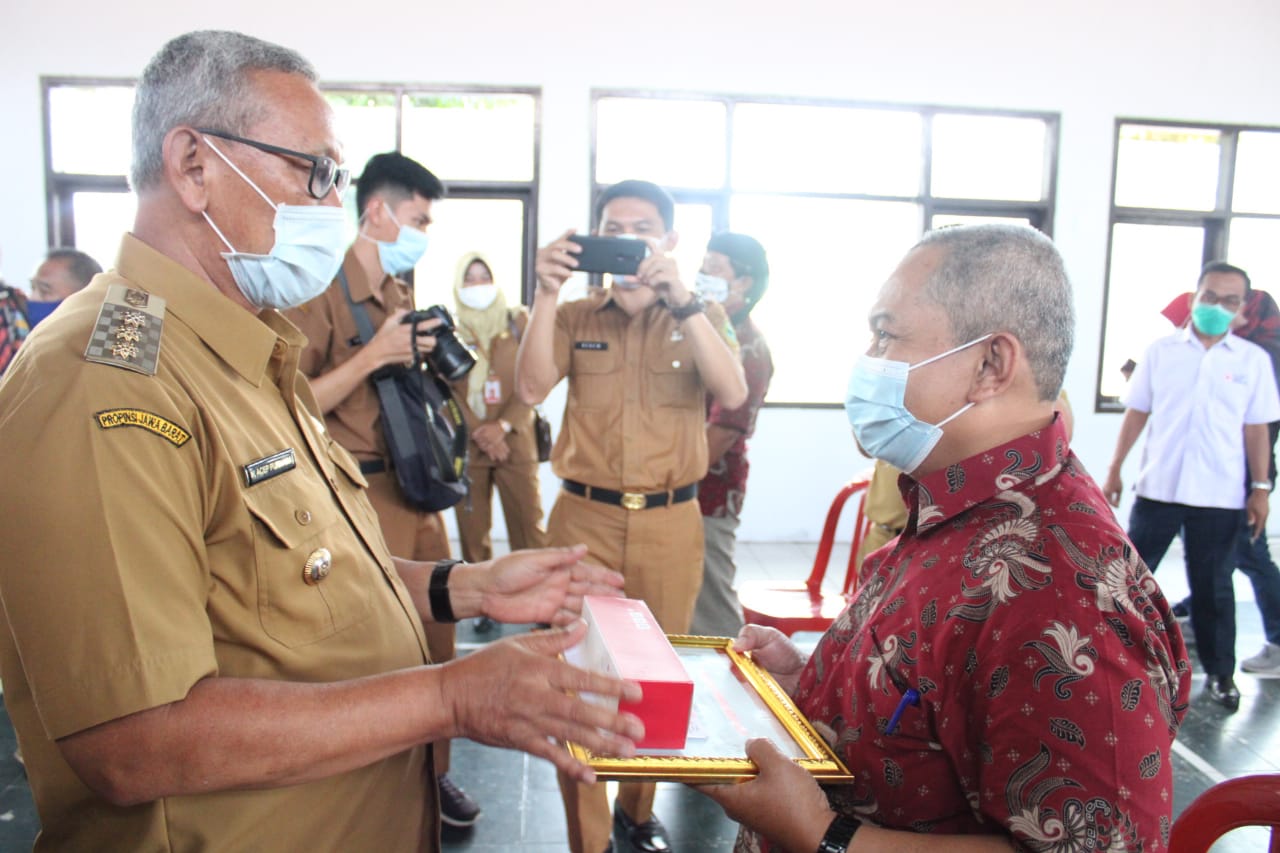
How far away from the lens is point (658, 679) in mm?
984

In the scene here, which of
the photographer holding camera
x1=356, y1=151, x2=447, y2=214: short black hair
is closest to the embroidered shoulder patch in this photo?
the photographer holding camera

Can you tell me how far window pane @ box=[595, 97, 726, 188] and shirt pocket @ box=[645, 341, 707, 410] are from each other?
3.05m

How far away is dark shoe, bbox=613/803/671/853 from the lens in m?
2.33

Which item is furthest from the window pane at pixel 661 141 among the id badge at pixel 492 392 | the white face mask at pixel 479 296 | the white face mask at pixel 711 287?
the white face mask at pixel 711 287

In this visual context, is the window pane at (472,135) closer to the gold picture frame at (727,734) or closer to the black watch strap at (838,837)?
the gold picture frame at (727,734)

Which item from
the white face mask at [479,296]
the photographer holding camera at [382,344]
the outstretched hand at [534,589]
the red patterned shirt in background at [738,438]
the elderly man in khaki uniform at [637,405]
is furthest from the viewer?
the white face mask at [479,296]

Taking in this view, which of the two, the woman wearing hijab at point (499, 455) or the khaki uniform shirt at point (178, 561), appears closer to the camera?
the khaki uniform shirt at point (178, 561)

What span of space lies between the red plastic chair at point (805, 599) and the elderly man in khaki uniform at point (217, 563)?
5.67ft

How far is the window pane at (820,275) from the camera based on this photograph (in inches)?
217

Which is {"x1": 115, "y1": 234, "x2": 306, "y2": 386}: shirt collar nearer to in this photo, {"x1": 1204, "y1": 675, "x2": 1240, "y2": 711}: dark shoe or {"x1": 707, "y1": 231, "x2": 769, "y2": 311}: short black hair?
{"x1": 707, "y1": 231, "x2": 769, "y2": 311}: short black hair

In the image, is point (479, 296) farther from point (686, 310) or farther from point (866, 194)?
point (866, 194)

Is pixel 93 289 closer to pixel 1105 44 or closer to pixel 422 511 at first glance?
pixel 422 511

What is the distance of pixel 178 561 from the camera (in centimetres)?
84

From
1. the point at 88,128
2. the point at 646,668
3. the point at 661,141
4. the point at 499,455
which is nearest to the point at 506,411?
the point at 499,455
